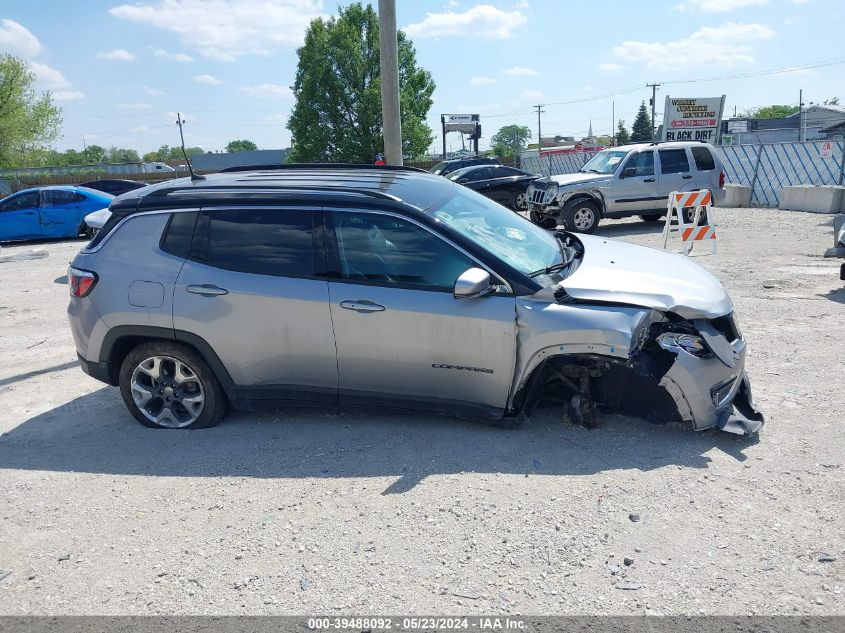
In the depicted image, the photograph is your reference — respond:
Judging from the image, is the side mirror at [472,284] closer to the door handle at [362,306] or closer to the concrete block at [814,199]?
the door handle at [362,306]

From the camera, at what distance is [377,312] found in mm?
4344

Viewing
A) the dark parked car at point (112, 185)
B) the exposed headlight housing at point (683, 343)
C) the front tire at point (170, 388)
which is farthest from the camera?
the dark parked car at point (112, 185)

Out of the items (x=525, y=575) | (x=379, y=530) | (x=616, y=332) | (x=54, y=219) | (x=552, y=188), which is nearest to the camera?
(x=525, y=575)

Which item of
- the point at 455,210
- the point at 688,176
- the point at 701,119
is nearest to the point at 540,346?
the point at 455,210

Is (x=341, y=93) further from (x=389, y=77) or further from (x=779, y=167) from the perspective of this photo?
(x=389, y=77)

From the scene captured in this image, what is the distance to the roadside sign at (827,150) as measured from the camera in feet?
63.6

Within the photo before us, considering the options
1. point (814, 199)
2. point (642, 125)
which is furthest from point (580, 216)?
point (642, 125)

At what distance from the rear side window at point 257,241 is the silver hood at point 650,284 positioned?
5.88ft

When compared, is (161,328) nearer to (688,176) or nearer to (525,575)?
(525,575)

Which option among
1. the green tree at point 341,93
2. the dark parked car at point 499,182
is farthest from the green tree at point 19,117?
the dark parked car at point 499,182

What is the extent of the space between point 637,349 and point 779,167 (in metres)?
19.6

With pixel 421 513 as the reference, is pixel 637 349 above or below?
above

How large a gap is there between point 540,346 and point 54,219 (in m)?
17.4

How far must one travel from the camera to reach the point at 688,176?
15.1m
